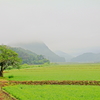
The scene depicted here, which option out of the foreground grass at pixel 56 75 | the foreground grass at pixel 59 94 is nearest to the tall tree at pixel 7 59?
the foreground grass at pixel 56 75

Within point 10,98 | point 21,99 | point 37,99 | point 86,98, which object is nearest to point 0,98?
point 10,98

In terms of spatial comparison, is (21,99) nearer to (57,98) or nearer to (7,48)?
(57,98)

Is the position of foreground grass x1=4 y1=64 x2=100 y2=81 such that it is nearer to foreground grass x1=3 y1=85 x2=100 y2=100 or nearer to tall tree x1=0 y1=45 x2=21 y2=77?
tall tree x1=0 y1=45 x2=21 y2=77

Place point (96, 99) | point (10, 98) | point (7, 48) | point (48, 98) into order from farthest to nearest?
point (7, 48) → point (10, 98) → point (48, 98) → point (96, 99)

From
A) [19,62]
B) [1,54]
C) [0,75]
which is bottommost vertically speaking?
[0,75]

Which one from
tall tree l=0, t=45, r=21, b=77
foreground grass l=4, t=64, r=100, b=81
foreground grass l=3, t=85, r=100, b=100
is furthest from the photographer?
tall tree l=0, t=45, r=21, b=77

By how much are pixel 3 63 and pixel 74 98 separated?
30999 mm

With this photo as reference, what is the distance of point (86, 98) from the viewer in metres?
16.4

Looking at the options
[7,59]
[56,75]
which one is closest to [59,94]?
[7,59]

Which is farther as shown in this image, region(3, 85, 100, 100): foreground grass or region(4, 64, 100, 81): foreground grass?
region(4, 64, 100, 81): foreground grass

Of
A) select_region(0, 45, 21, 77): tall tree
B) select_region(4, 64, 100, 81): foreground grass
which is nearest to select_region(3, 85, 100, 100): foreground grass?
select_region(4, 64, 100, 81): foreground grass

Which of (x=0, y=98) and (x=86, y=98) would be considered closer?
(x=86, y=98)

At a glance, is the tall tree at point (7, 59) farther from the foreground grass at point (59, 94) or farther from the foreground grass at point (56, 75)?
the foreground grass at point (59, 94)

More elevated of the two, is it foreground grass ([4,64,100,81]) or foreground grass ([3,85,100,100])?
foreground grass ([3,85,100,100])
